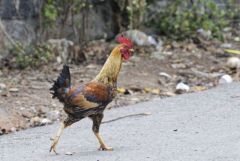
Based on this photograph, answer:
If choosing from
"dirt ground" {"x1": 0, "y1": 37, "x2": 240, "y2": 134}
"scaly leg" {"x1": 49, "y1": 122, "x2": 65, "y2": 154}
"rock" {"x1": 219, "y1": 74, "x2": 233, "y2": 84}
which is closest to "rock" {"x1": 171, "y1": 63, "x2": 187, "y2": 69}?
"dirt ground" {"x1": 0, "y1": 37, "x2": 240, "y2": 134}

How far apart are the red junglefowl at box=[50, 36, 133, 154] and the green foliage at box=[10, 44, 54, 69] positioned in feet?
12.7

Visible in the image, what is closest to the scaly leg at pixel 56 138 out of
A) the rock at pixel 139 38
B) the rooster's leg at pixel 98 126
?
the rooster's leg at pixel 98 126

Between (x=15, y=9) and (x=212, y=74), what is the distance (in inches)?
118

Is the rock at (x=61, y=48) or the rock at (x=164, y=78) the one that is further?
the rock at (x=61, y=48)

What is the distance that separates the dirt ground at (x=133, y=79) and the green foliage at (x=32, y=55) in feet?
0.34

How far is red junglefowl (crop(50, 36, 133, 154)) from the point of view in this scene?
22.4 ft

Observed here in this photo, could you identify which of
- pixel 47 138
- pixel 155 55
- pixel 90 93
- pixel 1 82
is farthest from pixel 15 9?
pixel 90 93

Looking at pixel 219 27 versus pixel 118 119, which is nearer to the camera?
pixel 118 119

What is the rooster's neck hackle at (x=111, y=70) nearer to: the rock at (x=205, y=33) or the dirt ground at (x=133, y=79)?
the dirt ground at (x=133, y=79)

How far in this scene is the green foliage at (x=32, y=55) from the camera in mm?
10734

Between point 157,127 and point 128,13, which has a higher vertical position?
point 128,13

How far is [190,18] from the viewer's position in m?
12.9

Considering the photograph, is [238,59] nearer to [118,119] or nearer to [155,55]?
[155,55]

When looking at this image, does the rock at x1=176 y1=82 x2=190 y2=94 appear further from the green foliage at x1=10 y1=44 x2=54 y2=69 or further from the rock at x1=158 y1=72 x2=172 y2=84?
the green foliage at x1=10 y1=44 x2=54 y2=69
